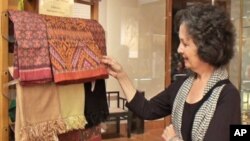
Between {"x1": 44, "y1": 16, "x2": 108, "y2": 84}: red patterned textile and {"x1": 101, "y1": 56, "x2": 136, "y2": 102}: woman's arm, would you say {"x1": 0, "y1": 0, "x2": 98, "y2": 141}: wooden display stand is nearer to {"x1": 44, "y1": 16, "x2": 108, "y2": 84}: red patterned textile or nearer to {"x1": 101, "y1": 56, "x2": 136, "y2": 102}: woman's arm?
{"x1": 44, "y1": 16, "x2": 108, "y2": 84}: red patterned textile

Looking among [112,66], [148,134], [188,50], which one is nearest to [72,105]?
[112,66]

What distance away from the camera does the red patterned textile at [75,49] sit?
1351 mm

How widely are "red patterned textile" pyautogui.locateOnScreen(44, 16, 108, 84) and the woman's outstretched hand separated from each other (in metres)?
0.03

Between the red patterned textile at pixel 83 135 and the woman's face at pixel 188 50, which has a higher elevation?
the woman's face at pixel 188 50

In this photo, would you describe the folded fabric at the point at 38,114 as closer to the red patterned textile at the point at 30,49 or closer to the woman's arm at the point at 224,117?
the red patterned textile at the point at 30,49

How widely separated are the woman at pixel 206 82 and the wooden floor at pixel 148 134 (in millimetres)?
3078

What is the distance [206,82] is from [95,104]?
52 cm

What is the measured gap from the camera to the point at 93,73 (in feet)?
4.91

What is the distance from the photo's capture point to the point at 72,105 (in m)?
1.47

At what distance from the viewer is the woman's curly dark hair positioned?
1.35 m

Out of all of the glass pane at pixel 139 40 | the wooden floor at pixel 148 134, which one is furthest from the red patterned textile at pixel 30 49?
the glass pane at pixel 139 40

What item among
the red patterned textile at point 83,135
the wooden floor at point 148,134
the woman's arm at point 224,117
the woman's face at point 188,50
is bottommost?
the wooden floor at point 148,134

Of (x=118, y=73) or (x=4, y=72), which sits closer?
(x=4, y=72)

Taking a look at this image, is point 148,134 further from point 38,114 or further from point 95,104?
point 38,114
